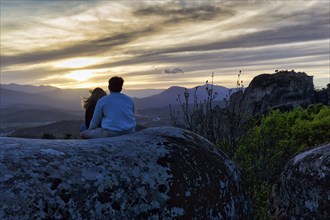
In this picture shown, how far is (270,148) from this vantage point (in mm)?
11992

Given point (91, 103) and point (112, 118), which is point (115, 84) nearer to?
point (112, 118)

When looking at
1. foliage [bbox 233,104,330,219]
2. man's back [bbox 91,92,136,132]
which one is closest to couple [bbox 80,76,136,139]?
man's back [bbox 91,92,136,132]

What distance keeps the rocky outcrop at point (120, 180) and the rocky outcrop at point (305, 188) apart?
1577 millimetres

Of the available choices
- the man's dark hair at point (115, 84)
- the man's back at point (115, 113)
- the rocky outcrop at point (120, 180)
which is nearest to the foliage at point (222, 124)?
the man's dark hair at point (115, 84)

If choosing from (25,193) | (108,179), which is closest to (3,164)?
(25,193)

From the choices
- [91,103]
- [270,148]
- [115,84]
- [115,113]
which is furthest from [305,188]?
[270,148]

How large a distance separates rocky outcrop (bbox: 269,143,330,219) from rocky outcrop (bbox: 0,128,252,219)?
1577mm

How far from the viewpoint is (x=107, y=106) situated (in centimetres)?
653

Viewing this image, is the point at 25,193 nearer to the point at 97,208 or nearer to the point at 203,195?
the point at 97,208

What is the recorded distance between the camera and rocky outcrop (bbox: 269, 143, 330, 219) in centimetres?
636

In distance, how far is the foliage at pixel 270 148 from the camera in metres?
10.9

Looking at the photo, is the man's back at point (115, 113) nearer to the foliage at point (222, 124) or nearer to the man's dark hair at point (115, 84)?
the man's dark hair at point (115, 84)

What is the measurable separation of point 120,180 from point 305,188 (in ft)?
12.8

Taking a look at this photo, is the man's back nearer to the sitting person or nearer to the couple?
the couple
